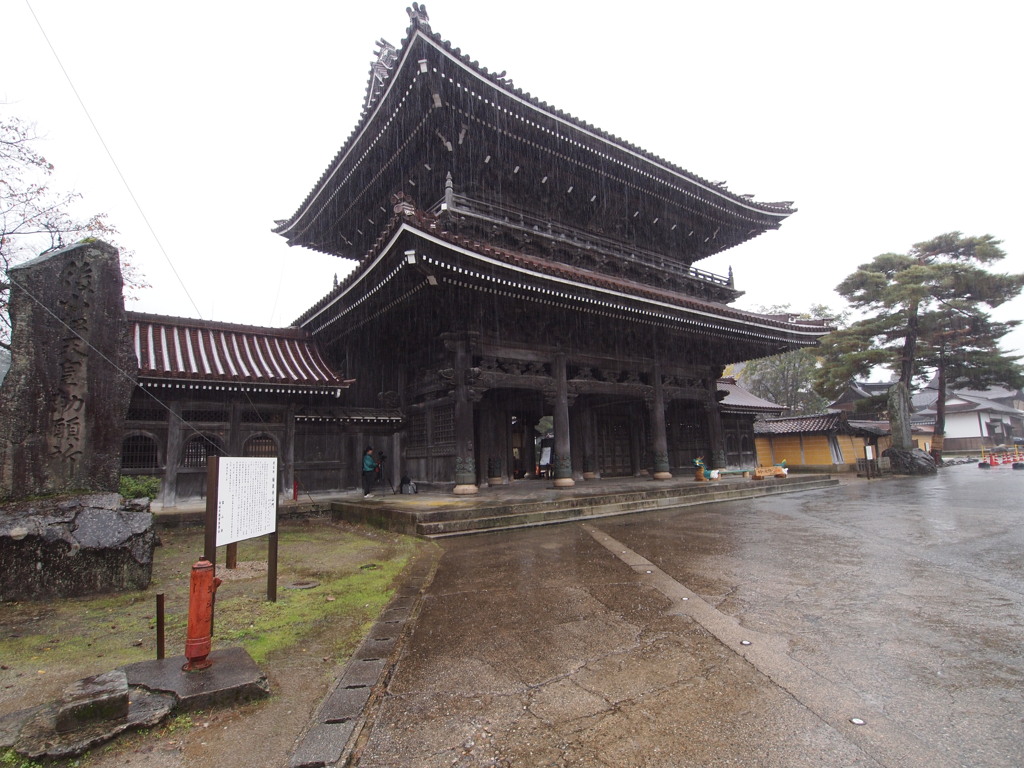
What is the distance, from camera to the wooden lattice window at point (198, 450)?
36.5ft

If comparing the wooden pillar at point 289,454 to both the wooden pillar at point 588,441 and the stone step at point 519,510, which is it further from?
the wooden pillar at point 588,441

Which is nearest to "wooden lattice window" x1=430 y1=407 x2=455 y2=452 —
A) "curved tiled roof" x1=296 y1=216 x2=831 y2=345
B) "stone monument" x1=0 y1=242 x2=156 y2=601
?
"curved tiled roof" x1=296 y1=216 x2=831 y2=345

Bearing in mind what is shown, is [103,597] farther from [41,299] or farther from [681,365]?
[681,365]

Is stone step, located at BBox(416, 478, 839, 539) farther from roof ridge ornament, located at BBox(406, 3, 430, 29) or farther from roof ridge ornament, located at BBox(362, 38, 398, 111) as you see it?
roof ridge ornament, located at BBox(362, 38, 398, 111)

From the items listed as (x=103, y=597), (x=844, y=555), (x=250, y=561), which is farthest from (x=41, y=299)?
(x=844, y=555)

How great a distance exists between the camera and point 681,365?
51.9 feet

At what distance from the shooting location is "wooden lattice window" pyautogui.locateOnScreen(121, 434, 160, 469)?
34.9 ft

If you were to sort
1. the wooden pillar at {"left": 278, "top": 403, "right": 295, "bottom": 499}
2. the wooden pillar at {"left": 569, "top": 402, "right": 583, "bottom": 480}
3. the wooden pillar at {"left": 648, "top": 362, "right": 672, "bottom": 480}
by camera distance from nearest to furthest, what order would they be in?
the wooden pillar at {"left": 278, "top": 403, "right": 295, "bottom": 499} < the wooden pillar at {"left": 648, "top": 362, "right": 672, "bottom": 480} < the wooden pillar at {"left": 569, "top": 402, "right": 583, "bottom": 480}

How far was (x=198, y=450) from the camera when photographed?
37.0 ft

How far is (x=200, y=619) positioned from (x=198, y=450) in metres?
9.57

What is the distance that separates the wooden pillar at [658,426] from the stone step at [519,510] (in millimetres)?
1735

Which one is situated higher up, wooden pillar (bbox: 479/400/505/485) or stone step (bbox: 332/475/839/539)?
wooden pillar (bbox: 479/400/505/485)

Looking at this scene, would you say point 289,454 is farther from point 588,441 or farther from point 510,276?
point 588,441

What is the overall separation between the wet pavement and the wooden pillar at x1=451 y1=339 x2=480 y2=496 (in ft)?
15.1
